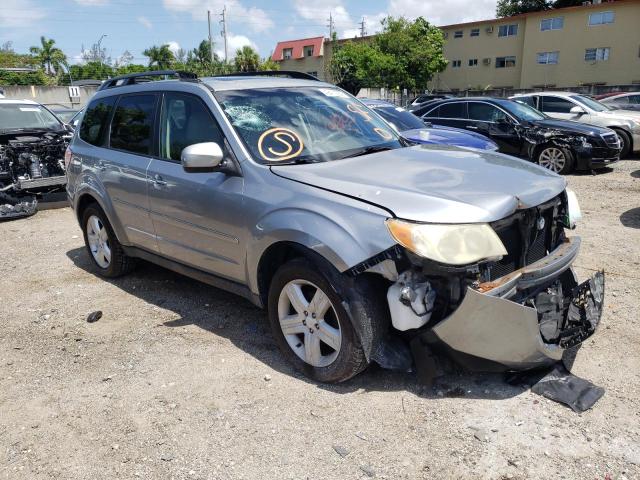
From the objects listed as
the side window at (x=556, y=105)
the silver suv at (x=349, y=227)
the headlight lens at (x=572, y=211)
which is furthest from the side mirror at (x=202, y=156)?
the side window at (x=556, y=105)

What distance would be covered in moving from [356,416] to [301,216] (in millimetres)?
1197

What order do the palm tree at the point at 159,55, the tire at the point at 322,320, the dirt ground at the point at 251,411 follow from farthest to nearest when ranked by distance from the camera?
the palm tree at the point at 159,55
the tire at the point at 322,320
the dirt ground at the point at 251,411

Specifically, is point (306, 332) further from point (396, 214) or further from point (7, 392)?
point (7, 392)

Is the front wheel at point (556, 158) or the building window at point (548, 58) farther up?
the building window at point (548, 58)

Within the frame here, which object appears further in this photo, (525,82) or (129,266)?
(525,82)

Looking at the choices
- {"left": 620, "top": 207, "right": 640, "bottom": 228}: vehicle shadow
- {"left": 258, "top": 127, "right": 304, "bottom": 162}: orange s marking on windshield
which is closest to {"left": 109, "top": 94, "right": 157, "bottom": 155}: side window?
{"left": 258, "top": 127, "right": 304, "bottom": 162}: orange s marking on windshield

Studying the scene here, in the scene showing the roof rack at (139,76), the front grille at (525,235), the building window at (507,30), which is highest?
the building window at (507,30)

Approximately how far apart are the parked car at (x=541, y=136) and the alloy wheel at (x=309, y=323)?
882 centimetres

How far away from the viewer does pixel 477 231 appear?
2.74 meters

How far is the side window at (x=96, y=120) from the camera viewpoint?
16.7ft

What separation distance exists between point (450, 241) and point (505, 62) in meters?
49.2

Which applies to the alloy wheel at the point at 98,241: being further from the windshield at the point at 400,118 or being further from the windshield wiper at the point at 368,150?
the windshield at the point at 400,118

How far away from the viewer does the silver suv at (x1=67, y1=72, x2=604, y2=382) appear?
9.11 feet

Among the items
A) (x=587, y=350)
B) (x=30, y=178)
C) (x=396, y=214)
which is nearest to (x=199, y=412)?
(x=396, y=214)
